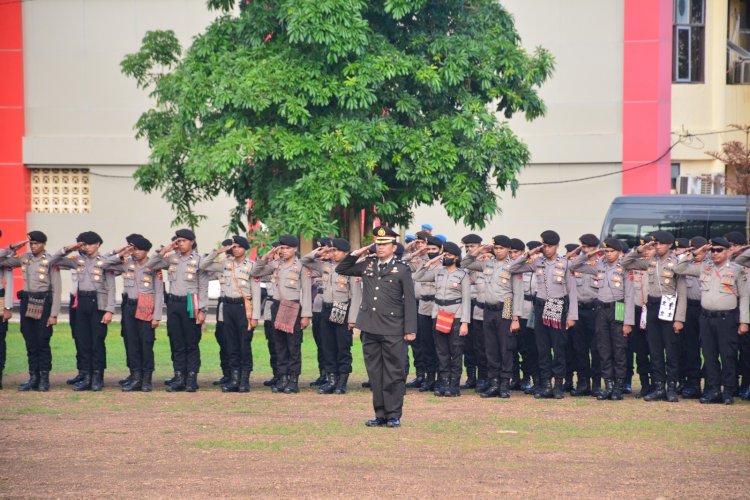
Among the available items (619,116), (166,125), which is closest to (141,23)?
(166,125)

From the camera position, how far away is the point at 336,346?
15094 millimetres

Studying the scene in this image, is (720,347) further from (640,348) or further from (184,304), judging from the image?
(184,304)

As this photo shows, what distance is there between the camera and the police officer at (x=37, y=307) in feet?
49.8

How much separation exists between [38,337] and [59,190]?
17.7m

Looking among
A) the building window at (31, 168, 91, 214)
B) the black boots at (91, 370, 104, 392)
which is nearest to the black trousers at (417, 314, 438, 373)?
the black boots at (91, 370, 104, 392)

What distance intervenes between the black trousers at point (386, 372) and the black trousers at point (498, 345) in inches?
108

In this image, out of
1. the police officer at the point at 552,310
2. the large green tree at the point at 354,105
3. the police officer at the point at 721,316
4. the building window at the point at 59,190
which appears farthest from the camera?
the building window at the point at 59,190

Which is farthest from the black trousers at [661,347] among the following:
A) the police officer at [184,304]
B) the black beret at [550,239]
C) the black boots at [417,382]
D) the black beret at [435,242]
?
the police officer at [184,304]

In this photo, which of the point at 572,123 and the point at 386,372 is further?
the point at 572,123

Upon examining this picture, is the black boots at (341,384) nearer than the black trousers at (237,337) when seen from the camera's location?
Yes

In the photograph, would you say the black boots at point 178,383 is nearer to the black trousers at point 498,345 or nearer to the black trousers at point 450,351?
the black trousers at point 450,351

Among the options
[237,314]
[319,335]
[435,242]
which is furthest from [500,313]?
[237,314]

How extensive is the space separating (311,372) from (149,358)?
10.4ft

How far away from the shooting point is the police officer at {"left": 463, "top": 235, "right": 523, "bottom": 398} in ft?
48.1
